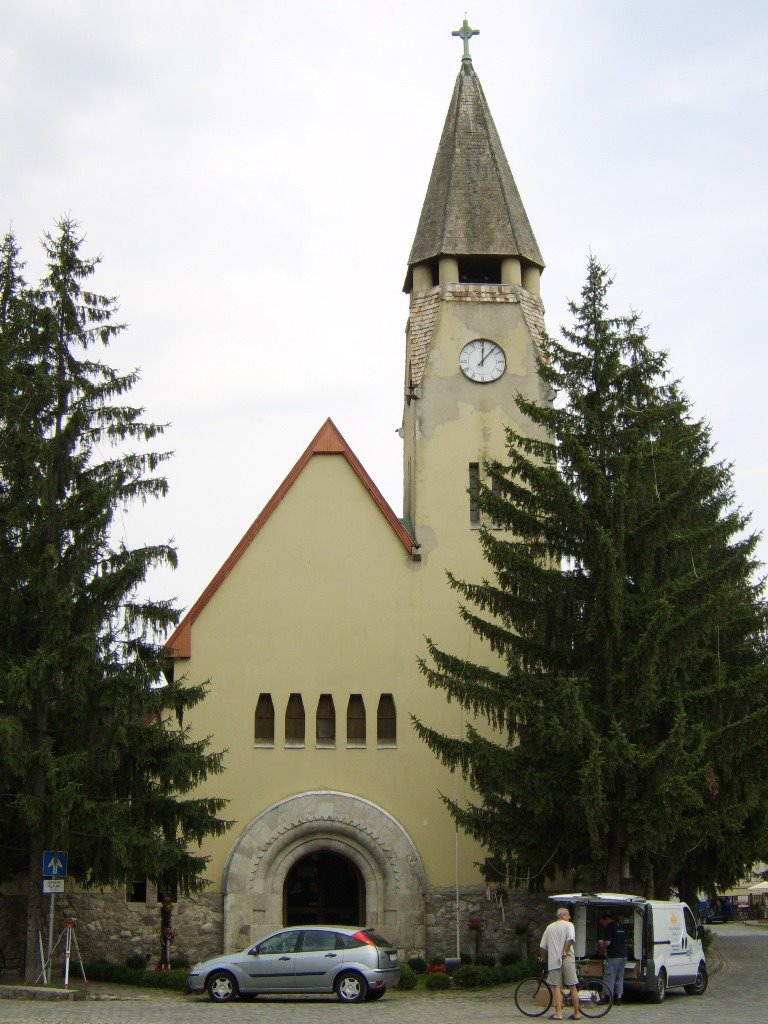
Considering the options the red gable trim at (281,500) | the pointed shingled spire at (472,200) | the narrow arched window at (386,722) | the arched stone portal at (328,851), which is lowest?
the arched stone portal at (328,851)

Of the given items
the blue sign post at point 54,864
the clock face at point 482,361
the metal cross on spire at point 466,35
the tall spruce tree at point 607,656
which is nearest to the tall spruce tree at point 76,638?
the blue sign post at point 54,864

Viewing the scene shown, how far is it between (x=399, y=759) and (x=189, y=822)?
626 centimetres

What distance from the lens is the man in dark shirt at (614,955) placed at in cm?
1819

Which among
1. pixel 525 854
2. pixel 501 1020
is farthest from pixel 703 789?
pixel 501 1020

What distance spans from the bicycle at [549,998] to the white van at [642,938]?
549mm

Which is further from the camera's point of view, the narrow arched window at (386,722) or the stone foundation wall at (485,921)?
the narrow arched window at (386,722)

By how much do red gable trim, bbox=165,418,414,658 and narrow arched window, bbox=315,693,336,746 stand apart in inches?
124

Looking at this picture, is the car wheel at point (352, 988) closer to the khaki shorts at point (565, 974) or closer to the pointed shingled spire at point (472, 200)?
the khaki shorts at point (565, 974)

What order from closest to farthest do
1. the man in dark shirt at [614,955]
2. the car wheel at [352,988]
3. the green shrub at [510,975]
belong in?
the man in dark shirt at [614,955], the car wheel at [352,988], the green shrub at [510,975]

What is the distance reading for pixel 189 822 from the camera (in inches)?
888

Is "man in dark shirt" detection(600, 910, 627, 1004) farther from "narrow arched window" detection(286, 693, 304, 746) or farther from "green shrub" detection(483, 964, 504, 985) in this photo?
"narrow arched window" detection(286, 693, 304, 746)

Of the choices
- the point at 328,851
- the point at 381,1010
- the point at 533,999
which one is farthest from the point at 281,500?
the point at 533,999

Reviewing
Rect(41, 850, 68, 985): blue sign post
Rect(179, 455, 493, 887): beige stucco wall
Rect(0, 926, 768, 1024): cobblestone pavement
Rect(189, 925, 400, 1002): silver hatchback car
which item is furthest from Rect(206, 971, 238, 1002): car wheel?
Rect(179, 455, 493, 887): beige stucco wall

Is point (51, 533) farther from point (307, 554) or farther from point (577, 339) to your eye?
point (577, 339)
